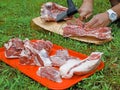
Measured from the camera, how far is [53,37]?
146 inches

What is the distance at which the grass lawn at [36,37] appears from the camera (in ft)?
9.23

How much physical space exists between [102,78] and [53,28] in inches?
44.4

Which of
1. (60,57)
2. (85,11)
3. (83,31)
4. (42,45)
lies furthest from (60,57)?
(85,11)

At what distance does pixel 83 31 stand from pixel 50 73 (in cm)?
94

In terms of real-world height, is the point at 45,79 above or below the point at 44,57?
below

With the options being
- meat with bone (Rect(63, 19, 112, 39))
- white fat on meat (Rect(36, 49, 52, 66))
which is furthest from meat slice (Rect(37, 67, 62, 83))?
meat with bone (Rect(63, 19, 112, 39))

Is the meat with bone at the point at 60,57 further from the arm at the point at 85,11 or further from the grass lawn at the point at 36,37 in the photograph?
the arm at the point at 85,11

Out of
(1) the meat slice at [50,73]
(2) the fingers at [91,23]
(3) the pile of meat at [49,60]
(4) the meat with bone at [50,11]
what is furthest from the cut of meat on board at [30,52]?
(4) the meat with bone at [50,11]

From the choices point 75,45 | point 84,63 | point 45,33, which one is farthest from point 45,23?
point 84,63

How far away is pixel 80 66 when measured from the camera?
2830 millimetres

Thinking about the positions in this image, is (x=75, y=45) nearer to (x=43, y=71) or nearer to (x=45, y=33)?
(x=45, y=33)

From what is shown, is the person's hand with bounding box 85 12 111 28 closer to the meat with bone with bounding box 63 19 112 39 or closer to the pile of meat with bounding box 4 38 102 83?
the meat with bone with bounding box 63 19 112 39

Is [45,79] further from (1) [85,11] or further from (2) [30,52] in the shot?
(1) [85,11]

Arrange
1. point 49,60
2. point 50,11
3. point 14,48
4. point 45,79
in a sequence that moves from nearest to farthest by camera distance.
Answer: point 45,79, point 49,60, point 14,48, point 50,11
